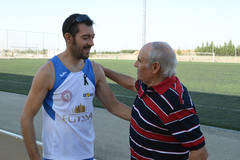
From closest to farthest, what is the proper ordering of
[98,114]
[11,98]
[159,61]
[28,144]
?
1. [159,61]
2. [28,144]
3. [98,114]
4. [11,98]

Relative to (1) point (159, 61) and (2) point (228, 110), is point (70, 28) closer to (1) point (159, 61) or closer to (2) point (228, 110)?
(1) point (159, 61)

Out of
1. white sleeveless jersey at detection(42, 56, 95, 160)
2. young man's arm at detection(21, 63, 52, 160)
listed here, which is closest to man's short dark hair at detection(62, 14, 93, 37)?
white sleeveless jersey at detection(42, 56, 95, 160)

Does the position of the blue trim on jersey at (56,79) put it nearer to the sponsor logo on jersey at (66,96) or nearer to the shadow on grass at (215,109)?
the sponsor logo on jersey at (66,96)

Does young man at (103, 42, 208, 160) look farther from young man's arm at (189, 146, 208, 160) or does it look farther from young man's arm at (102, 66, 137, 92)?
young man's arm at (102, 66, 137, 92)

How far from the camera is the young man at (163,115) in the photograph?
168 cm

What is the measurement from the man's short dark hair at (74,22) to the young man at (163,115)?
0.53m

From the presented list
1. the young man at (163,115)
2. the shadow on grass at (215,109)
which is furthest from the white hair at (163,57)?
the shadow on grass at (215,109)

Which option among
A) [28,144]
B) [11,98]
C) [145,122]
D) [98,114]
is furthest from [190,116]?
[11,98]

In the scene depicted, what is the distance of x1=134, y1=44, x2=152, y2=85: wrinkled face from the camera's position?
1.86 metres

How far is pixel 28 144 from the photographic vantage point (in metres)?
2.11

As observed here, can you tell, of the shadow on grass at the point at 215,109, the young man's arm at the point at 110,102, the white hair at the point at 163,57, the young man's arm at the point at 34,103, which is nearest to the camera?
the white hair at the point at 163,57

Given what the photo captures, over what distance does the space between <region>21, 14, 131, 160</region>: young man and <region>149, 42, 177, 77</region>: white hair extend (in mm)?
590

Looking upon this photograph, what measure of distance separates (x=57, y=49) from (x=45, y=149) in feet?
182

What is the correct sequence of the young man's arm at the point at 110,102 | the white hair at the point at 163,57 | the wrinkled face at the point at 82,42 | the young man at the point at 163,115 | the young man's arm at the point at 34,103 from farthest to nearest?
the young man's arm at the point at 110,102
the wrinkled face at the point at 82,42
the young man's arm at the point at 34,103
the white hair at the point at 163,57
the young man at the point at 163,115
